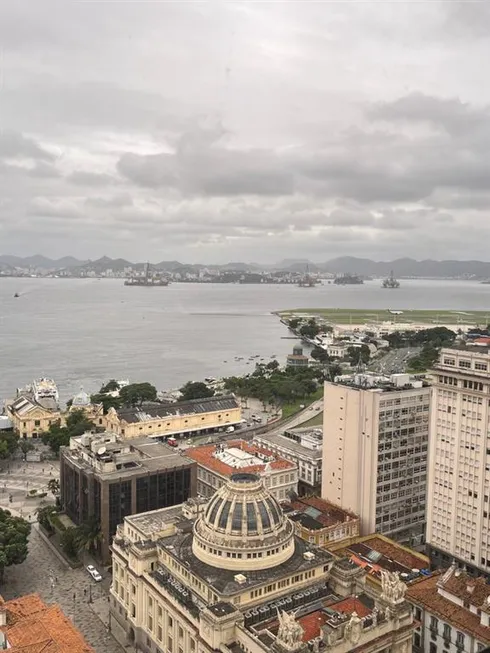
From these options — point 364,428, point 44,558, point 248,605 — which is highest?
point 364,428

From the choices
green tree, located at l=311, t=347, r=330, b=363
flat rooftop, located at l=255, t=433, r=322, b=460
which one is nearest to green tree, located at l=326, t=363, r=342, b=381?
green tree, located at l=311, t=347, r=330, b=363

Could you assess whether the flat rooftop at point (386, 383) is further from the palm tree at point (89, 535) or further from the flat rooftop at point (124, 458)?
the palm tree at point (89, 535)

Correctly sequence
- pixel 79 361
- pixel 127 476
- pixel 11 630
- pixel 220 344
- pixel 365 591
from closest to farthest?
pixel 11 630
pixel 365 591
pixel 127 476
pixel 79 361
pixel 220 344

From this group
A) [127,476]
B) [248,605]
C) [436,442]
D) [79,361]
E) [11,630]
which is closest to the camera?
[11,630]

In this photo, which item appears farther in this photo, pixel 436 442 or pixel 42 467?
pixel 42 467

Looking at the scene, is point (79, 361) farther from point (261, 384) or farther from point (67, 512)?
point (67, 512)

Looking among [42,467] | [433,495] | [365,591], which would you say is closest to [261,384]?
[42,467]

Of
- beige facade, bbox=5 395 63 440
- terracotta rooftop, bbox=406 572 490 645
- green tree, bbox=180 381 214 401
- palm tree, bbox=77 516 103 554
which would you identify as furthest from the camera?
green tree, bbox=180 381 214 401

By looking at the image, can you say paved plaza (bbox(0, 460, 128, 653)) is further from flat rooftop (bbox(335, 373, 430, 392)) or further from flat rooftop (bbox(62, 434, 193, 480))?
flat rooftop (bbox(335, 373, 430, 392))
